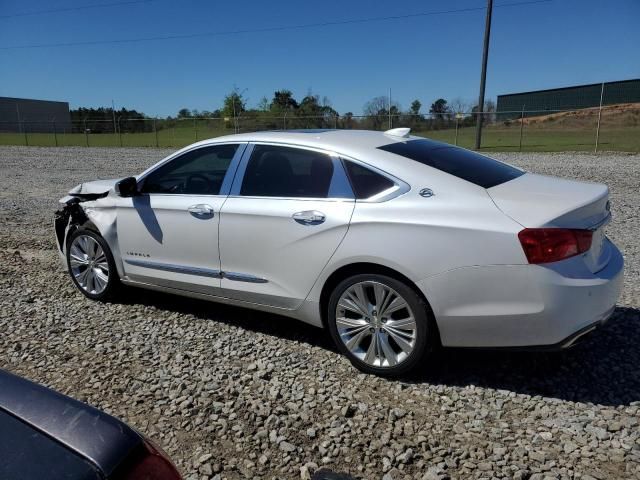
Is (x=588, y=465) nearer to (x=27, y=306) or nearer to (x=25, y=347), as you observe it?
(x=25, y=347)

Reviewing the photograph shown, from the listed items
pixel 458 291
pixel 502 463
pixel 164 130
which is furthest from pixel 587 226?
pixel 164 130

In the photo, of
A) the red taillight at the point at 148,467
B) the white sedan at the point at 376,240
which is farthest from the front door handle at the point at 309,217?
the red taillight at the point at 148,467

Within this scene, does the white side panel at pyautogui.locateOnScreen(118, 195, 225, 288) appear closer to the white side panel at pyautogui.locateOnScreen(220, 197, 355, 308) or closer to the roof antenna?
the white side panel at pyautogui.locateOnScreen(220, 197, 355, 308)

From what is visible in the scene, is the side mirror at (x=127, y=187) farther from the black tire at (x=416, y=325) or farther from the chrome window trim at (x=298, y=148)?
the black tire at (x=416, y=325)

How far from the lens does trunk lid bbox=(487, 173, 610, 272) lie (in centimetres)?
306

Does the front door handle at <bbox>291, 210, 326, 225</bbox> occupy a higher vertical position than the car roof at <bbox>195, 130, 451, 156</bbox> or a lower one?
lower

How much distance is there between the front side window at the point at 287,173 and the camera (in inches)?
152

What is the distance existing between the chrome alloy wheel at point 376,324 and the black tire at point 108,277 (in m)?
2.45

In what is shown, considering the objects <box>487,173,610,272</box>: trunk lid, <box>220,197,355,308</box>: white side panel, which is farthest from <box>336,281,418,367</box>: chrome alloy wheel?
<box>487,173,610,272</box>: trunk lid

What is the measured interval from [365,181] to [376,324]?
0.96m

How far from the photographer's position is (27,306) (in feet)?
16.9

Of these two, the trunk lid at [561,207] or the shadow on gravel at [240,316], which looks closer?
the trunk lid at [561,207]

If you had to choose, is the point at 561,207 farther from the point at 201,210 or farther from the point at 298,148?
the point at 201,210

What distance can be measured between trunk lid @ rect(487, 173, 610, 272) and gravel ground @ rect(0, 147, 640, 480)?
0.89 meters
